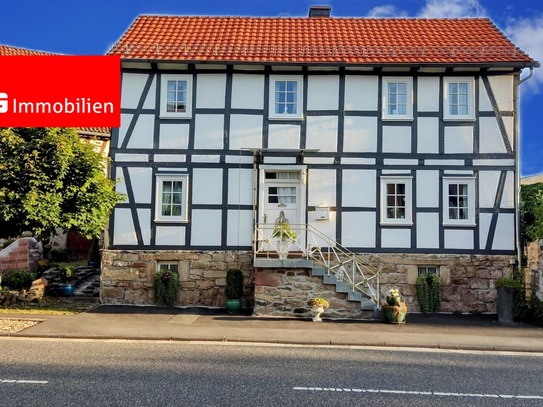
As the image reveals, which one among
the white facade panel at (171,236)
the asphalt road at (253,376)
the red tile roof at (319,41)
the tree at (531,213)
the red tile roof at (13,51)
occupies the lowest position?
the asphalt road at (253,376)

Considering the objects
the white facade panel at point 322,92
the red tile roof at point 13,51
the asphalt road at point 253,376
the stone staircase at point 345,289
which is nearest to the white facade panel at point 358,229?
the stone staircase at point 345,289

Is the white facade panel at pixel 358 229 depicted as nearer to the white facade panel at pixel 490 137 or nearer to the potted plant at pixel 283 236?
the potted plant at pixel 283 236

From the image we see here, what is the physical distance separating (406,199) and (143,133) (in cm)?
814

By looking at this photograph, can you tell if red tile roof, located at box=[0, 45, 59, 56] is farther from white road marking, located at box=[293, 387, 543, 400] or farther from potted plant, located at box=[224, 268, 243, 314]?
white road marking, located at box=[293, 387, 543, 400]

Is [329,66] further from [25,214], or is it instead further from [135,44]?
[25,214]

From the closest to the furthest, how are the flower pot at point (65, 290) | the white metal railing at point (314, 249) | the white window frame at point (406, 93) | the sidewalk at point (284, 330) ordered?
the sidewalk at point (284, 330), the white metal railing at point (314, 249), the white window frame at point (406, 93), the flower pot at point (65, 290)

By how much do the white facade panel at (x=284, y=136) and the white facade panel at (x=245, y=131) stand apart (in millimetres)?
360

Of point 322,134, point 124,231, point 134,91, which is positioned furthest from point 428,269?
point 134,91

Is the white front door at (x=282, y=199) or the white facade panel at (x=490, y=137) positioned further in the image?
the white facade panel at (x=490, y=137)

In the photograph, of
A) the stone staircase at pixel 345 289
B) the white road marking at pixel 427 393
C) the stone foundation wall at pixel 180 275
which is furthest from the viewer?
the stone foundation wall at pixel 180 275

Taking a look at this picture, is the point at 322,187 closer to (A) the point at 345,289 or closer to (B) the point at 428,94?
(A) the point at 345,289

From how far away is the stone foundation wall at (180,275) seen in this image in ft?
50.6

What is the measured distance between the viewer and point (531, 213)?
56.2 ft

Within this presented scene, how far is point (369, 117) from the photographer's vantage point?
1583 centimetres
